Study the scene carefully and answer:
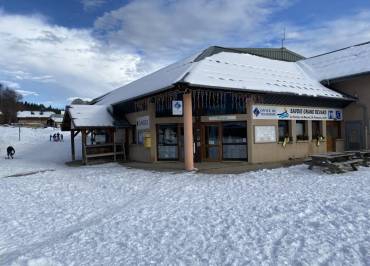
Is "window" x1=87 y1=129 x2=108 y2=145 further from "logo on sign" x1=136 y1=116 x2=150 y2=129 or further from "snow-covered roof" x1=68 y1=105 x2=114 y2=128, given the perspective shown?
"logo on sign" x1=136 y1=116 x2=150 y2=129

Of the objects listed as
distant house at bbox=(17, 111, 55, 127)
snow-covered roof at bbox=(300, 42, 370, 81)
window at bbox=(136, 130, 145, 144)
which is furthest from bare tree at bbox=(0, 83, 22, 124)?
snow-covered roof at bbox=(300, 42, 370, 81)

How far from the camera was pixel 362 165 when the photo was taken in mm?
12484

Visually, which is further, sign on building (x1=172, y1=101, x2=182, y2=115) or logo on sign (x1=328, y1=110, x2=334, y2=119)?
logo on sign (x1=328, y1=110, x2=334, y2=119)

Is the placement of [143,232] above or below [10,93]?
below

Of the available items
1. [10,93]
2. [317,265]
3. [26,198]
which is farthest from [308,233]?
[10,93]

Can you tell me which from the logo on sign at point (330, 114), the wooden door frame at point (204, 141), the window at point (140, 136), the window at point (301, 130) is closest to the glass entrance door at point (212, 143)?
the wooden door frame at point (204, 141)

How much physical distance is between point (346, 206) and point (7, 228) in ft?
22.1

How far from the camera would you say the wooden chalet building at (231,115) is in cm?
1414

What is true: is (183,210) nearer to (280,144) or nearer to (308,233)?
(308,233)

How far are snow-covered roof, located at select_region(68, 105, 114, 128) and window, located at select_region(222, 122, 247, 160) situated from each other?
681 cm

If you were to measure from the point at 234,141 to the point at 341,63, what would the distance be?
393 inches

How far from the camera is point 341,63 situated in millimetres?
19938

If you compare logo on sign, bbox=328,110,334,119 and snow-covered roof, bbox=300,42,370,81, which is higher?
snow-covered roof, bbox=300,42,370,81

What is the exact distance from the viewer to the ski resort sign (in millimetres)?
14750
